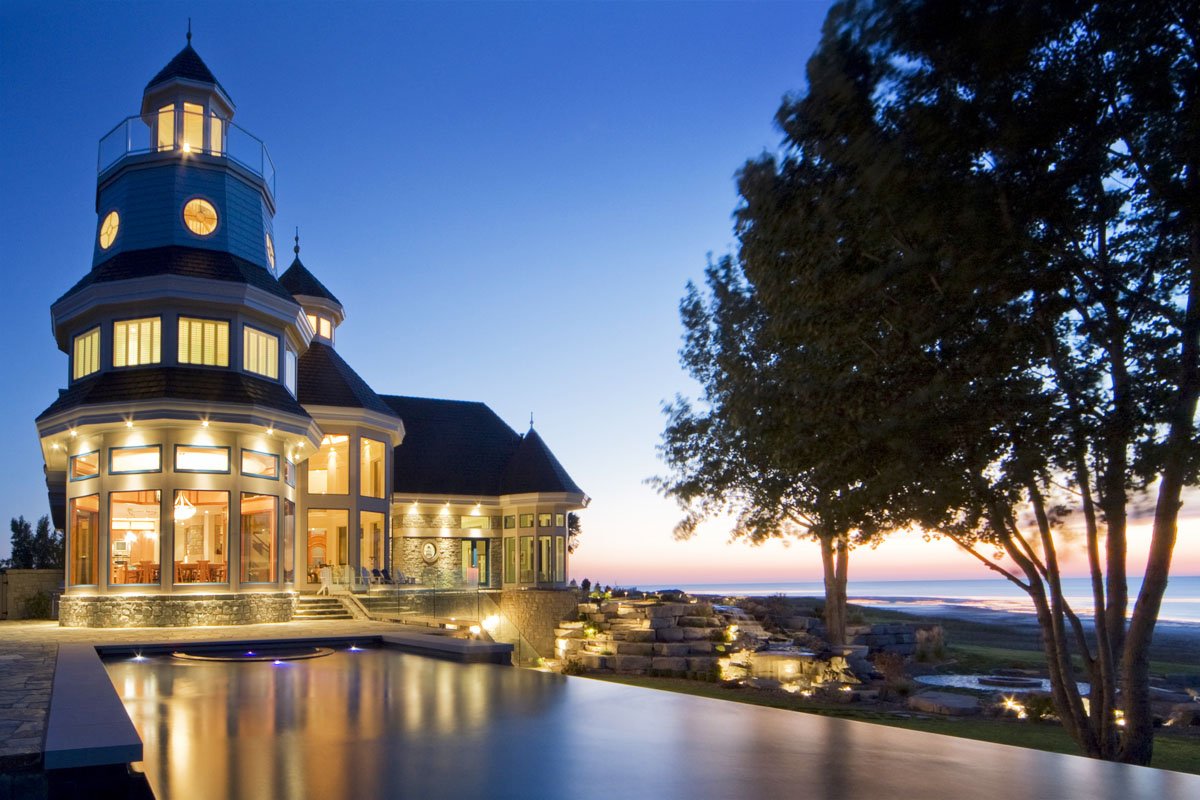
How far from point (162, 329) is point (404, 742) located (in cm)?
1638

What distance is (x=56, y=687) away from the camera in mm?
7590

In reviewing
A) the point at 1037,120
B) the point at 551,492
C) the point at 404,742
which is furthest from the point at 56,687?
the point at 551,492

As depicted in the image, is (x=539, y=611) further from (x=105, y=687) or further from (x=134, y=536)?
(x=105, y=687)

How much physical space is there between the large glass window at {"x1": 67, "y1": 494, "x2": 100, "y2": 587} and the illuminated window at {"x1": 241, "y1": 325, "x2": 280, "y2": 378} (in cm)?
414

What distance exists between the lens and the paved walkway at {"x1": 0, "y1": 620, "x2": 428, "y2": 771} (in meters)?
5.35

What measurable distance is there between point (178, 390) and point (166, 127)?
6.88m

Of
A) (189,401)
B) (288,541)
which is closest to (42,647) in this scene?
(189,401)

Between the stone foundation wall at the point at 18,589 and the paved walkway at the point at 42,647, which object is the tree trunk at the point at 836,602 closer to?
the paved walkway at the point at 42,647

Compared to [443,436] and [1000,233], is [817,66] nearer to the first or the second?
[1000,233]

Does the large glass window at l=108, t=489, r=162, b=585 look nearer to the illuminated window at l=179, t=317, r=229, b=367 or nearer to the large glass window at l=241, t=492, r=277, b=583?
the large glass window at l=241, t=492, r=277, b=583

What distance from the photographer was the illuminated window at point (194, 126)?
21.7 metres

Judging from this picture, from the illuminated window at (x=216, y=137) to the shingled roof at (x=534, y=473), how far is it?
55.0 feet

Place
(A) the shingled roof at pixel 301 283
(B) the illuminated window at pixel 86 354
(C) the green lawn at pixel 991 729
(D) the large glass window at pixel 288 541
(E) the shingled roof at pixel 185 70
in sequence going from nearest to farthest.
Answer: (C) the green lawn at pixel 991 729 → (B) the illuminated window at pixel 86 354 → (D) the large glass window at pixel 288 541 → (E) the shingled roof at pixel 185 70 → (A) the shingled roof at pixel 301 283

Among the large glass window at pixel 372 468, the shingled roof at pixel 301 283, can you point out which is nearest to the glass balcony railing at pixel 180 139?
the shingled roof at pixel 301 283
